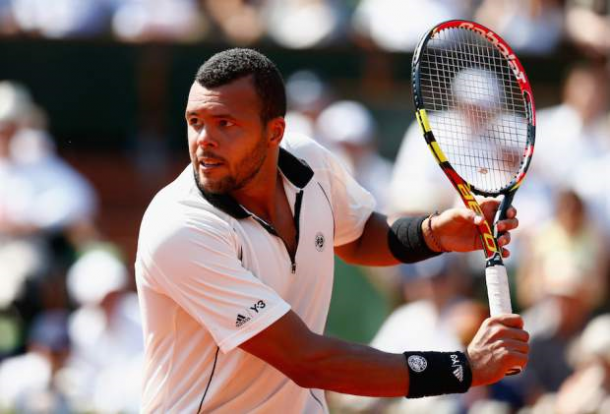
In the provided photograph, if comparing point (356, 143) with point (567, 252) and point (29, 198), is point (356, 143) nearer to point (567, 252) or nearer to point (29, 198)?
point (567, 252)

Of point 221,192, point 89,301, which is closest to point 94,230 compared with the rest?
point 89,301

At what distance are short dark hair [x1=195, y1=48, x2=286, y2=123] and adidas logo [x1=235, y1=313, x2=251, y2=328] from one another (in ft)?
2.14

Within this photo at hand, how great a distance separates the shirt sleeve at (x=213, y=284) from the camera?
12.2 ft

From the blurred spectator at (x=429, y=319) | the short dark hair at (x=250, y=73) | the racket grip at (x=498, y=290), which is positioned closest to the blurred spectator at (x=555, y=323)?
the blurred spectator at (x=429, y=319)

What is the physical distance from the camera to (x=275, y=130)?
398 cm

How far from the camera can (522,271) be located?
7.54m

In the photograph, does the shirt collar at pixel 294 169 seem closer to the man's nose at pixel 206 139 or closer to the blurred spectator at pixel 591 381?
the man's nose at pixel 206 139

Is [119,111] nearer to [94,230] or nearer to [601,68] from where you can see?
[94,230]

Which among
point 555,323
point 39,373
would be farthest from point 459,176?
point 39,373

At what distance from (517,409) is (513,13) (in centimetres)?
372

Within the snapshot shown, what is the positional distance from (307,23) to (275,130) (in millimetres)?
5563

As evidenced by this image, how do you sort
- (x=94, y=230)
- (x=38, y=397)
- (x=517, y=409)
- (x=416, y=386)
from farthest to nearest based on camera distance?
(x=94, y=230), (x=38, y=397), (x=517, y=409), (x=416, y=386)

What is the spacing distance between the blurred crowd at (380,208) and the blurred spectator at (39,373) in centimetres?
1

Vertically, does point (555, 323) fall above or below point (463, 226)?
below
